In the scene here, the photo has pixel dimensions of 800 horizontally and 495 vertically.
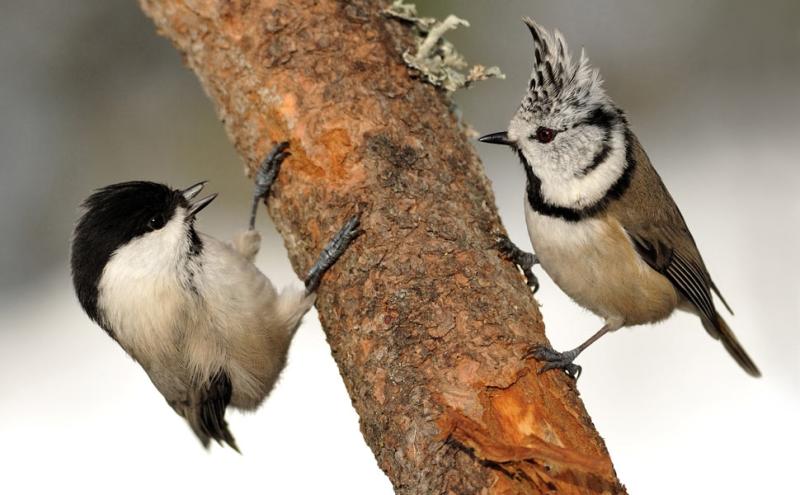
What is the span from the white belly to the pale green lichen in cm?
39

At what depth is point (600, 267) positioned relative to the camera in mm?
2406

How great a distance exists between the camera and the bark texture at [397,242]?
1749mm

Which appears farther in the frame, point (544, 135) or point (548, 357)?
point (544, 135)

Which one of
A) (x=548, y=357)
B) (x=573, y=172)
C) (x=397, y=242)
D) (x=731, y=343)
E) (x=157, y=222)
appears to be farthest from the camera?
(x=731, y=343)

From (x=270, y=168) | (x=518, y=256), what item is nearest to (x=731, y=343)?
(x=518, y=256)

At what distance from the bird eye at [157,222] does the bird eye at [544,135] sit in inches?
42.6

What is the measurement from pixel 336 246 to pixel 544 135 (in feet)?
2.23

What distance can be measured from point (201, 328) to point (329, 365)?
1929mm

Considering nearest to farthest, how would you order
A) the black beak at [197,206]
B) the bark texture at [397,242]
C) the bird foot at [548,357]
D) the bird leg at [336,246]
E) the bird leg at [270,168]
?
1. the bark texture at [397,242]
2. the bird foot at [548,357]
3. the bird leg at [336,246]
4. the bird leg at [270,168]
5. the black beak at [197,206]

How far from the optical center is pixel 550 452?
5.41 feet

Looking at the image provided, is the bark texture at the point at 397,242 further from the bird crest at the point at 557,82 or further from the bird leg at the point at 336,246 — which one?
the bird crest at the point at 557,82

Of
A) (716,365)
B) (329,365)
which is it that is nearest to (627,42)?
(716,365)

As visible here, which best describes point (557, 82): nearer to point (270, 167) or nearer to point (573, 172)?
point (573, 172)

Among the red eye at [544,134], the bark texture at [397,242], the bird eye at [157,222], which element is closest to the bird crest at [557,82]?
the red eye at [544,134]
